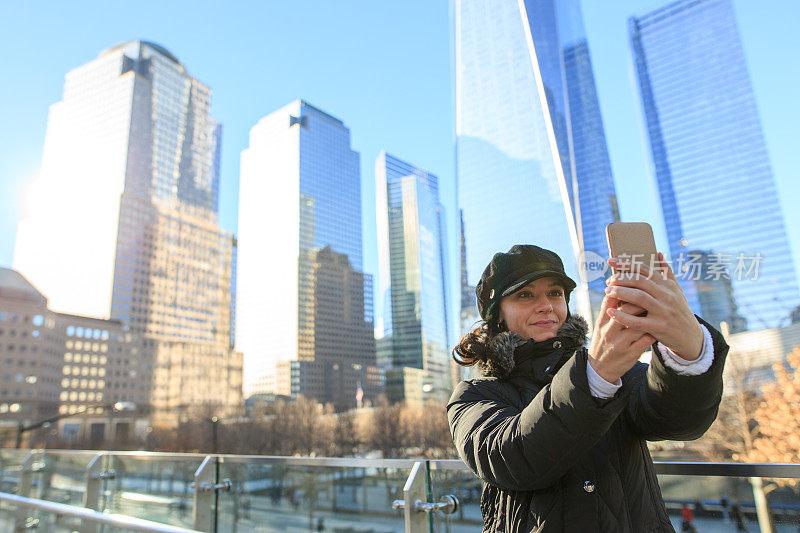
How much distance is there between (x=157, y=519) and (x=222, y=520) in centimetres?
100

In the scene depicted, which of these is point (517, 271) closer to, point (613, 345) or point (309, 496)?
point (613, 345)

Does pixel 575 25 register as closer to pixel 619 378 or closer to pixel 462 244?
pixel 462 244

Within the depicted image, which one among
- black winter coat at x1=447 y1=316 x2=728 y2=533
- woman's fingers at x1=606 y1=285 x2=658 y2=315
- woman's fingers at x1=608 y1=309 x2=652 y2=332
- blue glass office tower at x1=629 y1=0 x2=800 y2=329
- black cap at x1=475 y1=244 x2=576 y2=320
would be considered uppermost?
blue glass office tower at x1=629 y1=0 x2=800 y2=329

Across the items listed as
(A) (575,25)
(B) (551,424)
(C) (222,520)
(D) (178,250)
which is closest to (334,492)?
(C) (222,520)

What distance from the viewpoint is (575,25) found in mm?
46844

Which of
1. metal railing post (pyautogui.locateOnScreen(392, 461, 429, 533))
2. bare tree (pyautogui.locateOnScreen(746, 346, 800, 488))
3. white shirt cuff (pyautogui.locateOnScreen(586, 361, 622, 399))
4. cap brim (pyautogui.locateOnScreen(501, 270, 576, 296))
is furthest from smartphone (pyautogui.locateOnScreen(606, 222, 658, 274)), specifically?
bare tree (pyautogui.locateOnScreen(746, 346, 800, 488))

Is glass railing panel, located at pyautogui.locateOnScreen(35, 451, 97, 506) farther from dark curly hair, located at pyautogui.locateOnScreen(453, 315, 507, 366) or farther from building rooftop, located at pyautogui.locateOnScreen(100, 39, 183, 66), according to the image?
building rooftop, located at pyautogui.locateOnScreen(100, 39, 183, 66)

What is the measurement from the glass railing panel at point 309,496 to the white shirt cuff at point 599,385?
5.88ft

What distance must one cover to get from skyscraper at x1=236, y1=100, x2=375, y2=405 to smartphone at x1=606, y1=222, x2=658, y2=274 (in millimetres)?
64098

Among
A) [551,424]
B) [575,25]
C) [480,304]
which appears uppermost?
[575,25]

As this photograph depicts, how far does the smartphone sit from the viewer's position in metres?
0.62

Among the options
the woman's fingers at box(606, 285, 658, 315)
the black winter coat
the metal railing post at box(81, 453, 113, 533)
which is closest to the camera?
the woman's fingers at box(606, 285, 658, 315)

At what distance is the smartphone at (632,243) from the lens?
0.62 m

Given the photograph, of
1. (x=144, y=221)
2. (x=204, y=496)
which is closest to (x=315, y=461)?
(x=204, y=496)
